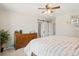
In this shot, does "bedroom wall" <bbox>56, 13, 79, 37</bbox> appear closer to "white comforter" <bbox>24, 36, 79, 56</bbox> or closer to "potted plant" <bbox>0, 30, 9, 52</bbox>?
"white comforter" <bbox>24, 36, 79, 56</bbox>

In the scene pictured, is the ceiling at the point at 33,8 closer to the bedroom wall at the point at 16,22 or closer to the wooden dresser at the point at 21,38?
the bedroom wall at the point at 16,22

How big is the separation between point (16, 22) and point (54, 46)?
17.9 inches

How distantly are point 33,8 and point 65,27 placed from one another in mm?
381

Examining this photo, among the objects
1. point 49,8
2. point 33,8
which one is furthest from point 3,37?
point 49,8

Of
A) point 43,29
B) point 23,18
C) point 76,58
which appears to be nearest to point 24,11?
point 23,18

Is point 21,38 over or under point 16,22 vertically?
under

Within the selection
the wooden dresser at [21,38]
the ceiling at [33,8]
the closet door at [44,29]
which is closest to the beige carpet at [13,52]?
the wooden dresser at [21,38]

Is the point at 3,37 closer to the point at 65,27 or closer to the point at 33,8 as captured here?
the point at 33,8

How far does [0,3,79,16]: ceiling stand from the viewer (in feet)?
5.12

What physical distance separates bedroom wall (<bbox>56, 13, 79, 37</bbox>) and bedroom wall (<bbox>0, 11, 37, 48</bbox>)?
0.24 m

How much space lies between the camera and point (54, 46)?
1536mm

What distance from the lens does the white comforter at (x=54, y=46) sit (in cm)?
151

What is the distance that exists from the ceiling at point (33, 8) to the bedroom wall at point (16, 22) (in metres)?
0.04

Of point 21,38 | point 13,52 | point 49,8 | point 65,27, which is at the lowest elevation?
point 13,52
